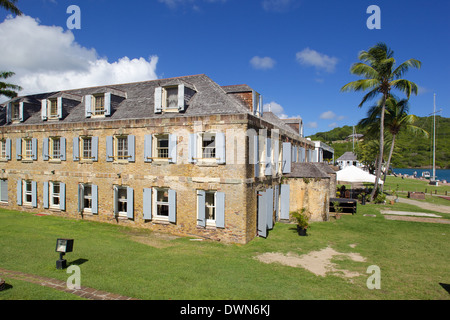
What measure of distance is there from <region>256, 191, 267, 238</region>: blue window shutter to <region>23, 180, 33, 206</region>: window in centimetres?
1719

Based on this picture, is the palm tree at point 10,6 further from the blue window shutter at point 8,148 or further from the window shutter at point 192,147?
the window shutter at point 192,147

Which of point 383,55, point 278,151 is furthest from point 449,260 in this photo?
point 383,55

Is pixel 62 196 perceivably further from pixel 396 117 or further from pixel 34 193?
pixel 396 117

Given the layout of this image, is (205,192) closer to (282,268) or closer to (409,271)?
(282,268)

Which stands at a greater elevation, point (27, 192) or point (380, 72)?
point (380, 72)

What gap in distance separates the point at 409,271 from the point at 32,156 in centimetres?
2363

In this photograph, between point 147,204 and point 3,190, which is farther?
point 3,190

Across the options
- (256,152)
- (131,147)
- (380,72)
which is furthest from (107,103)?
(380,72)

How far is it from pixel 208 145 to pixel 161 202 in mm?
4397

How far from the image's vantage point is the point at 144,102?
58.1 ft

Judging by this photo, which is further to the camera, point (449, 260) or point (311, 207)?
point (311, 207)

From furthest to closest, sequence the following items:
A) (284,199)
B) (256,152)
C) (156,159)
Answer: (284,199)
(156,159)
(256,152)

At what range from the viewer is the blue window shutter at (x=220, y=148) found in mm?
13805
